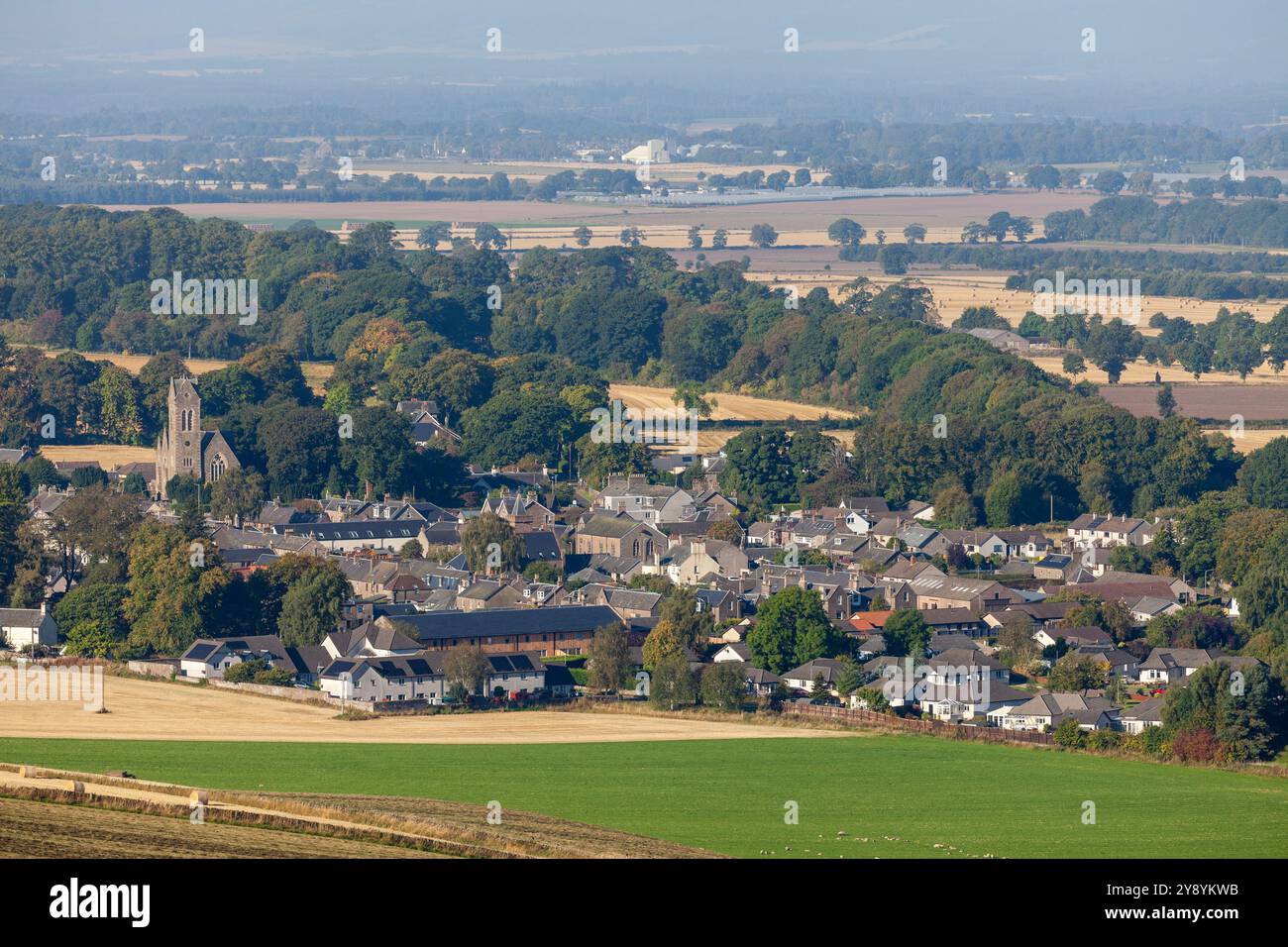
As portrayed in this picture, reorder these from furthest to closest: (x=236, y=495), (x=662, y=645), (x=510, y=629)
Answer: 1. (x=236, y=495)
2. (x=510, y=629)
3. (x=662, y=645)

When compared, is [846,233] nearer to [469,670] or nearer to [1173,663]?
[1173,663]

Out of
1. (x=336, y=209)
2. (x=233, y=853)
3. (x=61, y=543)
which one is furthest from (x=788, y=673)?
(x=336, y=209)

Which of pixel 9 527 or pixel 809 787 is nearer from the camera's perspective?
pixel 809 787

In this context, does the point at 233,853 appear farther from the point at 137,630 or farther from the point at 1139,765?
the point at 137,630

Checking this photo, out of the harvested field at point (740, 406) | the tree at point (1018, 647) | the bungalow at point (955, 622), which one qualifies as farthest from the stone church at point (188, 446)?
the tree at point (1018, 647)

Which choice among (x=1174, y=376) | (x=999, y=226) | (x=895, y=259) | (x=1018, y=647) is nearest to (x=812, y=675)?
(x=1018, y=647)

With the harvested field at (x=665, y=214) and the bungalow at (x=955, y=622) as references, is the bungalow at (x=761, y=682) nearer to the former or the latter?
the bungalow at (x=955, y=622)

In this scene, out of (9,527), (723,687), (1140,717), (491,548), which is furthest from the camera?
(491,548)
